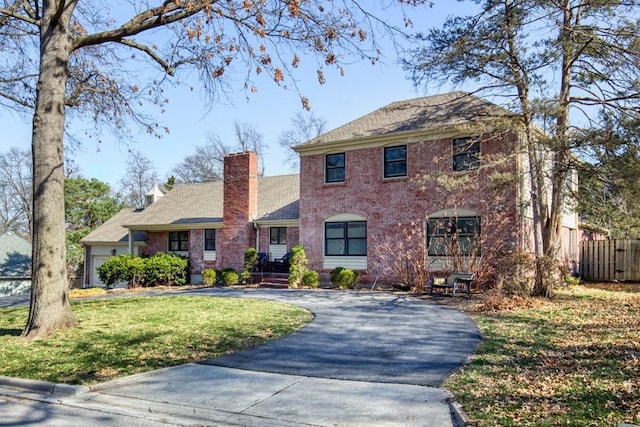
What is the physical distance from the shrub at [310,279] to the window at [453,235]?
4.56m

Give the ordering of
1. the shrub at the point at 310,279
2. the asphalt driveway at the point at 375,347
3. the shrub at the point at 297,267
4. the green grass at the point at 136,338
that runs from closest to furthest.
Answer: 1. the asphalt driveway at the point at 375,347
2. the green grass at the point at 136,338
3. the shrub at the point at 310,279
4. the shrub at the point at 297,267

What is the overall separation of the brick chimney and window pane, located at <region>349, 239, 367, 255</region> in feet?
18.5

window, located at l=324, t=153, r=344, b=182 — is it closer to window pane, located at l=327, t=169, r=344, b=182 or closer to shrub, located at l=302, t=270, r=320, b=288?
window pane, located at l=327, t=169, r=344, b=182

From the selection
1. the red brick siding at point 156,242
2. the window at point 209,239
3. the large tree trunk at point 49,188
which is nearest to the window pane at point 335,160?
the window at point 209,239

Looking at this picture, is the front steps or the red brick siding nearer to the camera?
the front steps

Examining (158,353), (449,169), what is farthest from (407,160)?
(158,353)

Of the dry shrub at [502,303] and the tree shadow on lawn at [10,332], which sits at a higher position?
the dry shrub at [502,303]

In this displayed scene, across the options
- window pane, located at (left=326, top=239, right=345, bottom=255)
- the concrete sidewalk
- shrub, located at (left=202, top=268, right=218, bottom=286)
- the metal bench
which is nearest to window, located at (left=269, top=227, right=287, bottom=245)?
shrub, located at (left=202, top=268, right=218, bottom=286)

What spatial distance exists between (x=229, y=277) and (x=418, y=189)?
919cm

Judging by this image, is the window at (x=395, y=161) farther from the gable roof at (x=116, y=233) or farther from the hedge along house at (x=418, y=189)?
the gable roof at (x=116, y=233)

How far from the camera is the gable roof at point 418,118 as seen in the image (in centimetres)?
1659

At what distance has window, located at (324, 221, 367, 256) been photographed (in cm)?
1958

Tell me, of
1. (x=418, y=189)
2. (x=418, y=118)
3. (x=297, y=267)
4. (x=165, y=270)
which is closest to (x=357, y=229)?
(x=297, y=267)

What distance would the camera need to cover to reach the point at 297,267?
19625mm
